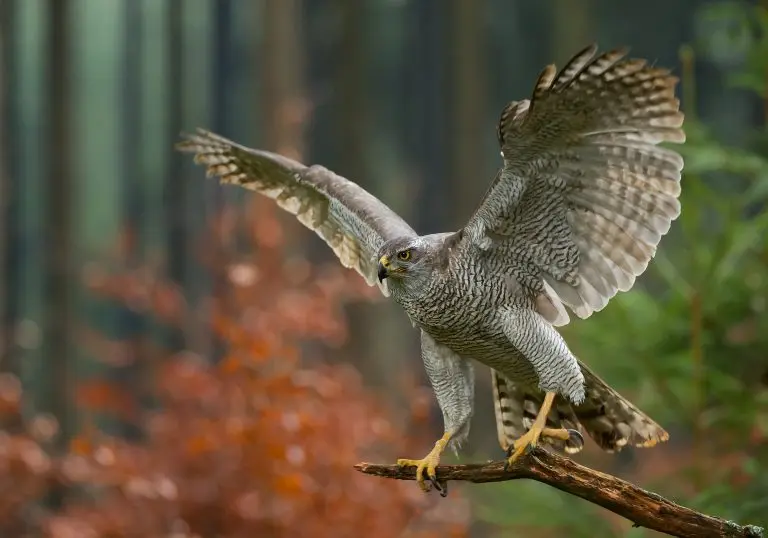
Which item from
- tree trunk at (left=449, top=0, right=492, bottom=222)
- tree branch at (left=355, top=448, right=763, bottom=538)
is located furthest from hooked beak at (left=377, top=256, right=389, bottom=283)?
tree trunk at (left=449, top=0, right=492, bottom=222)

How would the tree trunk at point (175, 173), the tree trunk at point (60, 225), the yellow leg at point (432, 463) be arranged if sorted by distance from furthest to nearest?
the tree trunk at point (175, 173)
the tree trunk at point (60, 225)
the yellow leg at point (432, 463)

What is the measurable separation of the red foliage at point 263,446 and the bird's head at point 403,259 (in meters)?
2.68

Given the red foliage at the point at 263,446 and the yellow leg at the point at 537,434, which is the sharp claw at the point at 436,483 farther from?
the red foliage at the point at 263,446

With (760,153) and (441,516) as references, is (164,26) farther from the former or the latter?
(760,153)

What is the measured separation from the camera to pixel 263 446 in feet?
18.2

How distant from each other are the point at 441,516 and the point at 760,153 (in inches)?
120

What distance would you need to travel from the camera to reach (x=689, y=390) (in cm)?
446

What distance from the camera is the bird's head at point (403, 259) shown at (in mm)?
2879

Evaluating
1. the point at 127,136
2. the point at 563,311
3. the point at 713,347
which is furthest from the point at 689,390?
the point at 127,136

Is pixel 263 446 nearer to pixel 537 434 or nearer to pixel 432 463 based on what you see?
pixel 432 463

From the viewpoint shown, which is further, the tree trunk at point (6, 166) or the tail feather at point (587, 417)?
the tree trunk at point (6, 166)

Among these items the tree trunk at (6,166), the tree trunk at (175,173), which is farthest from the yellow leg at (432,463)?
the tree trunk at (6,166)

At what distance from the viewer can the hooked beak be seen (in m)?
2.88

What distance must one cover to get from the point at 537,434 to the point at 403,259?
2.02ft
